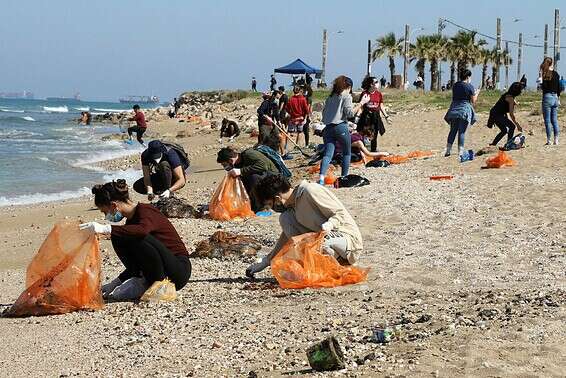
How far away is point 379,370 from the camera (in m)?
4.83

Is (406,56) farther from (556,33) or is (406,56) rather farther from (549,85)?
(549,85)

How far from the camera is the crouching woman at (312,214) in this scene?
7.42m

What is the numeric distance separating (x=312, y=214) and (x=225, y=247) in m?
1.92

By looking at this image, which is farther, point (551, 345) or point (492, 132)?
point (492, 132)

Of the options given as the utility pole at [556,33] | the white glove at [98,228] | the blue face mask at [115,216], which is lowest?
the white glove at [98,228]

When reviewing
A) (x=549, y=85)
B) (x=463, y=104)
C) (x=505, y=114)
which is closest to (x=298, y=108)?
(x=505, y=114)

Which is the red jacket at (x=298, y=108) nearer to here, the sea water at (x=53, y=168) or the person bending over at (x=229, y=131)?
the sea water at (x=53, y=168)

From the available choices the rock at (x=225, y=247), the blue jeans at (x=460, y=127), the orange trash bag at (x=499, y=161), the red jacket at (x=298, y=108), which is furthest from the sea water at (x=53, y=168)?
the rock at (x=225, y=247)

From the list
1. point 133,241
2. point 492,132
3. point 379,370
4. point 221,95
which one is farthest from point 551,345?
point 221,95

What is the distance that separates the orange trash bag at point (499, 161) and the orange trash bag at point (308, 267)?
7.51 meters

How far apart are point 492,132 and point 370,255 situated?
1366 centimetres

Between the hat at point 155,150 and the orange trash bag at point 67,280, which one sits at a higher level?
the hat at point 155,150

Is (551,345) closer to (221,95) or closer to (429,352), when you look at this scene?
(429,352)

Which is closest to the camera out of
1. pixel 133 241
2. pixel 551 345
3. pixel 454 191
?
pixel 551 345
